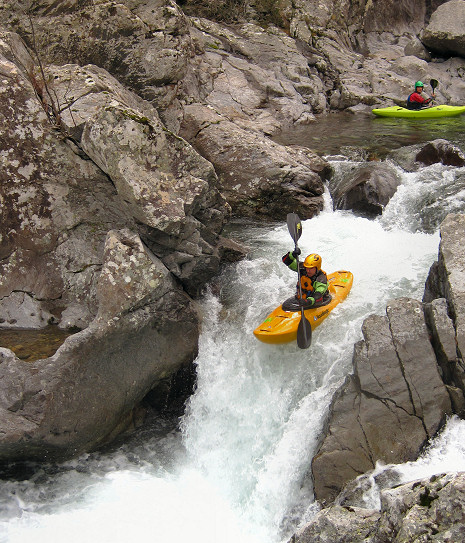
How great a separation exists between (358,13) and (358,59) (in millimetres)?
3243

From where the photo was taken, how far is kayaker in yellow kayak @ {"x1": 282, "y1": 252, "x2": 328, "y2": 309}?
6.60 meters

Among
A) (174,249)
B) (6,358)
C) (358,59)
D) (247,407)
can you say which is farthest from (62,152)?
(358,59)

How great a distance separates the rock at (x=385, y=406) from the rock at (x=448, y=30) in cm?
1772

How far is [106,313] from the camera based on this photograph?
6.05 metres

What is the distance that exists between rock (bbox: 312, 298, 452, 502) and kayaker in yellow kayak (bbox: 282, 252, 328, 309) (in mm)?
1271

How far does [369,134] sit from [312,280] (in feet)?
26.4

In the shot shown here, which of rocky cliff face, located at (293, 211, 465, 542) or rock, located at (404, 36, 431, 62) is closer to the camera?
rocky cliff face, located at (293, 211, 465, 542)

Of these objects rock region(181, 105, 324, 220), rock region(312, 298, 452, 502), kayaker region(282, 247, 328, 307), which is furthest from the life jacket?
rock region(312, 298, 452, 502)

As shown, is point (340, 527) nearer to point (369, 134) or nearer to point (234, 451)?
point (234, 451)

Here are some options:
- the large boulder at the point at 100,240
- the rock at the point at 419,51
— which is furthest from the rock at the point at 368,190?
the rock at the point at 419,51

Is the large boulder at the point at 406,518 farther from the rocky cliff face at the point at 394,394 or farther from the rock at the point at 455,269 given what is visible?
the rock at the point at 455,269

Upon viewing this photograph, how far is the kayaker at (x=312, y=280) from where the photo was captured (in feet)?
21.7

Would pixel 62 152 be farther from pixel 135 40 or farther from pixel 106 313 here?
pixel 135 40

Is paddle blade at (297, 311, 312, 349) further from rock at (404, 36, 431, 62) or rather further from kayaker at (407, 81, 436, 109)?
rock at (404, 36, 431, 62)
